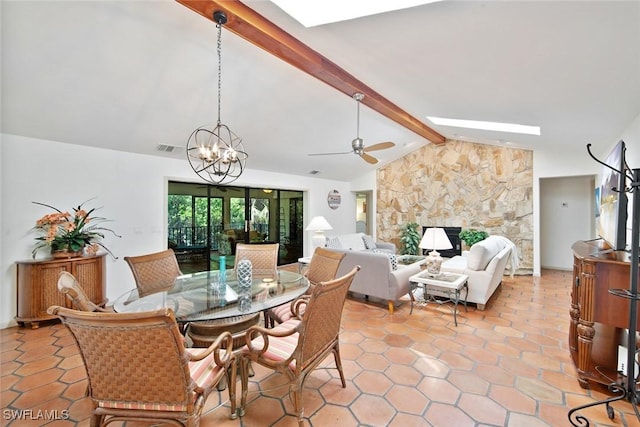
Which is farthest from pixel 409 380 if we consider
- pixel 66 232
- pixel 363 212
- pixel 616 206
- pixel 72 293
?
pixel 363 212

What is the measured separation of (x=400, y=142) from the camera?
6.75 metres

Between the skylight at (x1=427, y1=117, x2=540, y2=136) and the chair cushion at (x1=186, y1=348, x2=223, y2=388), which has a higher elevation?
the skylight at (x1=427, y1=117, x2=540, y2=136)

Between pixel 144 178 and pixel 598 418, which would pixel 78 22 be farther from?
pixel 598 418

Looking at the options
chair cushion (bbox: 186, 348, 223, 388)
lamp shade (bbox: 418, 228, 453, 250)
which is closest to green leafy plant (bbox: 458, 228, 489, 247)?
lamp shade (bbox: 418, 228, 453, 250)

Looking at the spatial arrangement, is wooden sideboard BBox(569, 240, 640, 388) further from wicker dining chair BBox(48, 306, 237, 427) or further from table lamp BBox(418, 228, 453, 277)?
wicker dining chair BBox(48, 306, 237, 427)

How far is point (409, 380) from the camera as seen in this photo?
2305mm

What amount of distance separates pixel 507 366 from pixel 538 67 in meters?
2.56

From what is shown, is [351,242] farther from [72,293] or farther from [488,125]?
[72,293]

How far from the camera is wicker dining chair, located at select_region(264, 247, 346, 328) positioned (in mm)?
2688

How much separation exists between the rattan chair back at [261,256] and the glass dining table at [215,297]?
47 cm

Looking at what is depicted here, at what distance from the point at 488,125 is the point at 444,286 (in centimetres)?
287

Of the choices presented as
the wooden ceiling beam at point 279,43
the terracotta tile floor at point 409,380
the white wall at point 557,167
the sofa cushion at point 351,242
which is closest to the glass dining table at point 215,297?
the terracotta tile floor at point 409,380

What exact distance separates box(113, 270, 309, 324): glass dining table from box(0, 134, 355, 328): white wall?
2.01 meters

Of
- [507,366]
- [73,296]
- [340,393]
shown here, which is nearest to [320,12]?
[73,296]
